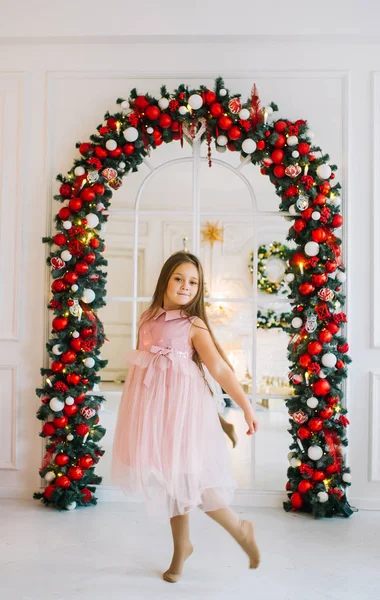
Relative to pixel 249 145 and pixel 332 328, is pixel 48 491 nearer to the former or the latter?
pixel 332 328

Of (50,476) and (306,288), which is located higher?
(306,288)

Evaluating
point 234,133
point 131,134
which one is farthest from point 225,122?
point 131,134

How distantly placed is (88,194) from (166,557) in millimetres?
2256

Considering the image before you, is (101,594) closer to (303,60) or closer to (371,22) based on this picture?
(303,60)

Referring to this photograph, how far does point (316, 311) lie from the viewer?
372 cm

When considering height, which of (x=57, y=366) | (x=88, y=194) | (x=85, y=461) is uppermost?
(x=88, y=194)

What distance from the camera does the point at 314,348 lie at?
3.66 meters

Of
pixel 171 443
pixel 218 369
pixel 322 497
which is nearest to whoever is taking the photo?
pixel 171 443

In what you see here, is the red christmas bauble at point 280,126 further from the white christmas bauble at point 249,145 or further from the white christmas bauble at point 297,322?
the white christmas bauble at point 297,322

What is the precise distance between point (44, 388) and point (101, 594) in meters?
1.57

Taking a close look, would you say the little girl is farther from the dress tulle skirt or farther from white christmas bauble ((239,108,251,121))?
white christmas bauble ((239,108,251,121))

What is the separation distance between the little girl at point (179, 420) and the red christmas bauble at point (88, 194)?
4.06ft

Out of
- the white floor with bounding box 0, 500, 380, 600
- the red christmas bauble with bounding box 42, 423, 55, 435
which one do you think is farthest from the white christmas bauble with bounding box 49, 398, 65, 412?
the white floor with bounding box 0, 500, 380, 600

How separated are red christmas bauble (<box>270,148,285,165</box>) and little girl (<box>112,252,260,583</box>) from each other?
130cm
